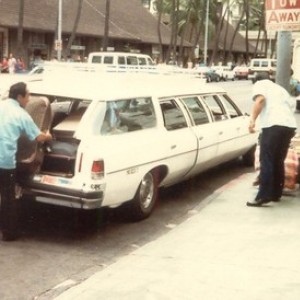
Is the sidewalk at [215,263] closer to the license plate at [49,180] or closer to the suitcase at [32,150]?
the license plate at [49,180]

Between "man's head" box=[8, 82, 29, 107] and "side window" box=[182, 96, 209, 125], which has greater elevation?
"man's head" box=[8, 82, 29, 107]

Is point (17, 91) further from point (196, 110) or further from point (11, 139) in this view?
point (196, 110)

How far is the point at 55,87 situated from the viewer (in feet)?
24.4

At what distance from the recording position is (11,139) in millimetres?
6379

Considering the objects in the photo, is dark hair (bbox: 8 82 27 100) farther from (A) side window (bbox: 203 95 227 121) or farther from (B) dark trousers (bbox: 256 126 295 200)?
(A) side window (bbox: 203 95 227 121)

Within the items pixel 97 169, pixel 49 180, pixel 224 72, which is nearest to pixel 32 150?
pixel 49 180

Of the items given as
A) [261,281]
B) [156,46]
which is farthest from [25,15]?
[261,281]

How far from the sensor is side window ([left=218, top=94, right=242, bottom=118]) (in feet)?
32.6

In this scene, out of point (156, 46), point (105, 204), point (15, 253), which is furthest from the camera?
point (156, 46)

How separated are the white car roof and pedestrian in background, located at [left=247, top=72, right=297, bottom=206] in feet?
4.06

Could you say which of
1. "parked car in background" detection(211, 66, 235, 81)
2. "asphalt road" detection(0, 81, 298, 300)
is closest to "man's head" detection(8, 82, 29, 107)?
"asphalt road" detection(0, 81, 298, 300)

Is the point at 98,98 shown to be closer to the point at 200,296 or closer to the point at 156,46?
the point at 200,296

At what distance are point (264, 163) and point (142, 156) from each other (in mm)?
1497

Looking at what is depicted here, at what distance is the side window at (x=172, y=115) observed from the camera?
804cm
